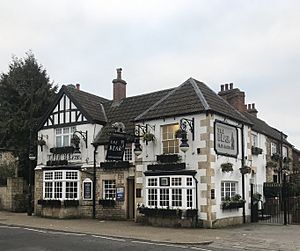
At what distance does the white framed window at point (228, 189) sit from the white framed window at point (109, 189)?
697 centimetres

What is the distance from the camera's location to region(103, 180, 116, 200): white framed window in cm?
2541

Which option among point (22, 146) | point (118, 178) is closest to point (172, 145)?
point (118, 178)

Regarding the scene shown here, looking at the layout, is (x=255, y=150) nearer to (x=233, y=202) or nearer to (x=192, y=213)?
(x=233, y=202)

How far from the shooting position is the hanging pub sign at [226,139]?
21359 millimetres

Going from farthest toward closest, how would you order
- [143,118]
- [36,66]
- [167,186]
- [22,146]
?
[36,66]
[22,146]
[143,118]
[167,186]

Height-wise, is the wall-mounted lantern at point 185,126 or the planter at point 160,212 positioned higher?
the wall-mounted lantern at point 185,126

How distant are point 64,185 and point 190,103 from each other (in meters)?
9.91

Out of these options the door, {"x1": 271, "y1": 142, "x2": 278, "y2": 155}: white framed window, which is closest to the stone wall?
the door

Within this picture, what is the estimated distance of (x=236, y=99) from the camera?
2781 centimetres

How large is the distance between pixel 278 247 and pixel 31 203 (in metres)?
20.6

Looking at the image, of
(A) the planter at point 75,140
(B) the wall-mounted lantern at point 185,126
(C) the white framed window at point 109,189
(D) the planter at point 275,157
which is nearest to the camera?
(B) the wall-mounted lantern at point 185,126

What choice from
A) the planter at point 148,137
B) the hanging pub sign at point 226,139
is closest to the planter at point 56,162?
the planter at point 148,137

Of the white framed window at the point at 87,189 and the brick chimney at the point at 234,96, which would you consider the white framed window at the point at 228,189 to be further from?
the white framed window at the point at 87,189

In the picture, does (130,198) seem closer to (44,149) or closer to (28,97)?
(44,149)
